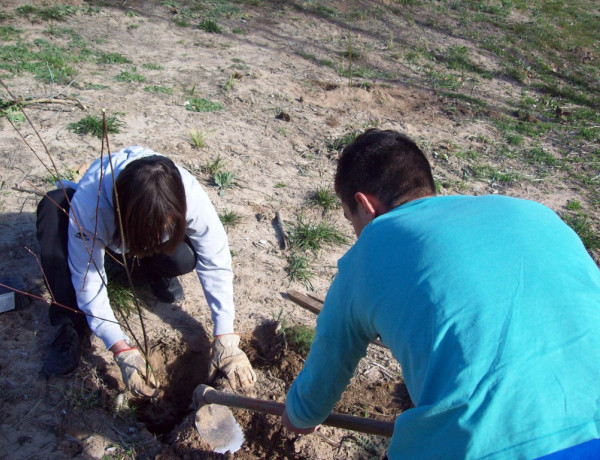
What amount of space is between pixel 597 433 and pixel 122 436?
2.08m

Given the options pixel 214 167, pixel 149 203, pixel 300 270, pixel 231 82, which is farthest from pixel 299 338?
pixel 231 82

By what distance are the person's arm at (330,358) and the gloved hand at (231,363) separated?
3.37 ft

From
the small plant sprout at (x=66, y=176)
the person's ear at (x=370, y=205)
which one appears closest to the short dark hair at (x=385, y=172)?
the person's ear at (x=370, y=205)

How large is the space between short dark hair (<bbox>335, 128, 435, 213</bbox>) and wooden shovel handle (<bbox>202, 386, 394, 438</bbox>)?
822 millimetres

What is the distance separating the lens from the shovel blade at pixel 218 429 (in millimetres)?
2514

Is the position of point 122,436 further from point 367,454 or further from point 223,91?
point 223,91

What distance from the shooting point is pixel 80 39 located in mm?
6086

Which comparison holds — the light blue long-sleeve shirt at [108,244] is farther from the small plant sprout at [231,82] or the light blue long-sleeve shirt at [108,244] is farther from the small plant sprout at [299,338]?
the small plant sprout at [231,82]

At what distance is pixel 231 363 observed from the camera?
9.03ft

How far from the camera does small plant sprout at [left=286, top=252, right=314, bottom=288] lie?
3492mm

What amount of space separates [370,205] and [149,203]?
93 centimetres

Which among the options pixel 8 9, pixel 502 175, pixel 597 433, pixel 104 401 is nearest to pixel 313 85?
pixel 502 175

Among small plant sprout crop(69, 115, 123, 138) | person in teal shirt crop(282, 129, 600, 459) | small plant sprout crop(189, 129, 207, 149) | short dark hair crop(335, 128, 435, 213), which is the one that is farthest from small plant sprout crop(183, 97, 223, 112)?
person in teal shirt crop(282, 129, 600, 459)

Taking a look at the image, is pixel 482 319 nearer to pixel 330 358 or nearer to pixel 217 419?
pixel 330 358
